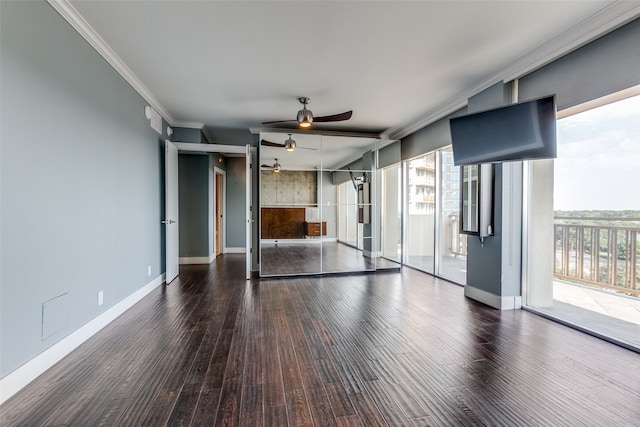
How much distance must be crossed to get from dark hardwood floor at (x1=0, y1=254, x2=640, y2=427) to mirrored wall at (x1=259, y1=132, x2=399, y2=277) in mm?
2199

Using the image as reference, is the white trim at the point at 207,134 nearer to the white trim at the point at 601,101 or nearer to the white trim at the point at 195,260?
the white trim at the point at 195,260

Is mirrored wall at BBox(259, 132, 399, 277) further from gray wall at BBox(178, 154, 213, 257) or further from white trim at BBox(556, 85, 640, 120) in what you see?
white trim at BBox(556, 85, 640, 120)

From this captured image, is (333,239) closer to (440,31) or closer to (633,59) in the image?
(440,31)

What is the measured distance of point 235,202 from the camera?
24.9ft

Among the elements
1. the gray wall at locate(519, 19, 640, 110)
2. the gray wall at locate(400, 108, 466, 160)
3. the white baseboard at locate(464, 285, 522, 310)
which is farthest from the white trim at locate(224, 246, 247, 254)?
the gray wall at locate(519, 19, 640, 110)

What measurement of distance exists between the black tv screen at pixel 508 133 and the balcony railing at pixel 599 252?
1088mm

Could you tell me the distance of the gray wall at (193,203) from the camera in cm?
593

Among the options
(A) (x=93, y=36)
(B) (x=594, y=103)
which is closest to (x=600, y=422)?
(B) (x=594, y=103)

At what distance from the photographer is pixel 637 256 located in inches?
108

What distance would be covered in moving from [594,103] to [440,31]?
152 centimetres

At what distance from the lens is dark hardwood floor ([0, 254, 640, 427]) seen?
1578 mm

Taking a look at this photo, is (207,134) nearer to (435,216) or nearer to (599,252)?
(435,216)

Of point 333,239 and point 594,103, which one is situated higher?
point 594,103

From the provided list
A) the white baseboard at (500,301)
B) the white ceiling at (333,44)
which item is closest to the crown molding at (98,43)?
the white ceiling at (333,44)
